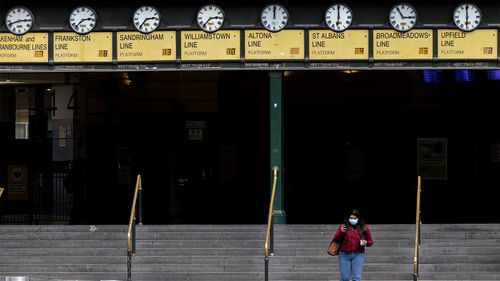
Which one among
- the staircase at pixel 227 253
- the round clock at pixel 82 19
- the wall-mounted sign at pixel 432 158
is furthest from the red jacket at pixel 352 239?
the wall-mounted sign at pixel 432 158

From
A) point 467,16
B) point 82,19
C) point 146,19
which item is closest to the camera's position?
point 467,16

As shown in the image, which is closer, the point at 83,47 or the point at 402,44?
the point at 402,44

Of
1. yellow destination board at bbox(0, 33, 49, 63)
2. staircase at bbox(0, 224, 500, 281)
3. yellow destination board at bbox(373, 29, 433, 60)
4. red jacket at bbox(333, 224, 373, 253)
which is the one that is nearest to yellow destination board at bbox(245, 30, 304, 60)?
yellow destination board at bbox(373, 29, 433, 60)

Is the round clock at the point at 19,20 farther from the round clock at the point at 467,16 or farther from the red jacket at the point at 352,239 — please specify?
the red jacket at the point at 352,239

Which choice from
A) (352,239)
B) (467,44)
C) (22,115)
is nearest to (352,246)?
(352,239)

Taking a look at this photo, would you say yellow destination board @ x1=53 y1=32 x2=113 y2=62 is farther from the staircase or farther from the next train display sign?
the staircase

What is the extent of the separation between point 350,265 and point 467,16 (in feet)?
24.9

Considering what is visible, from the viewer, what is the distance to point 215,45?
19984 millimetres

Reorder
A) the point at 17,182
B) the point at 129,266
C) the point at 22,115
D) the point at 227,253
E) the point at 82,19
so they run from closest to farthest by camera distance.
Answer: the point at 129,266
the point at 227,253
the point at 82,19
the point at 17,182
the point at 22,115

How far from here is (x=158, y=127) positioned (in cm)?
2714

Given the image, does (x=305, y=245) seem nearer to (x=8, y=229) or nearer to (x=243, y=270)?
(x=243, y=270)

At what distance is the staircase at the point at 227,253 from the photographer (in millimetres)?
16094

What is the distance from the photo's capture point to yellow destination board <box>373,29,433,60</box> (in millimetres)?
19844

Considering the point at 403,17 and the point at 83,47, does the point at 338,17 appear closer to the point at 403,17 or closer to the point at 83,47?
the point at 403,17
